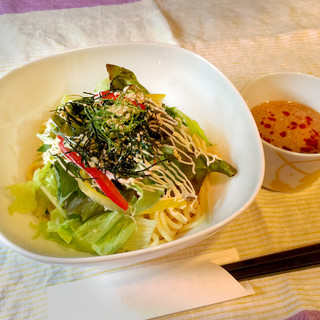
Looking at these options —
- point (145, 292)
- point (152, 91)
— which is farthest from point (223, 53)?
point (145, 292)

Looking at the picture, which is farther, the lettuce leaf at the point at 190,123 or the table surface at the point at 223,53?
the lettuce leaf at the point at 190,123

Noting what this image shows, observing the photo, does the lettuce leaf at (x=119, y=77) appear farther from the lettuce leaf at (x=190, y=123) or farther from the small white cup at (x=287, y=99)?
the small white cup at (x=287, y=99)

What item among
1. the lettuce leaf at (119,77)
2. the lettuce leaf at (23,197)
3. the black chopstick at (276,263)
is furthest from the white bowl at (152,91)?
the black chopstick at (276,263)

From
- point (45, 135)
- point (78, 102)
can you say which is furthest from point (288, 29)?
point (45, 135)

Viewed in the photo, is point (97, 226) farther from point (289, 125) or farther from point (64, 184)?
point (289, 125)

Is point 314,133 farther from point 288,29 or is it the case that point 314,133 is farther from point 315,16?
point 315,16

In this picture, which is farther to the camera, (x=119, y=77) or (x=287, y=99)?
(x=287, y=99)
